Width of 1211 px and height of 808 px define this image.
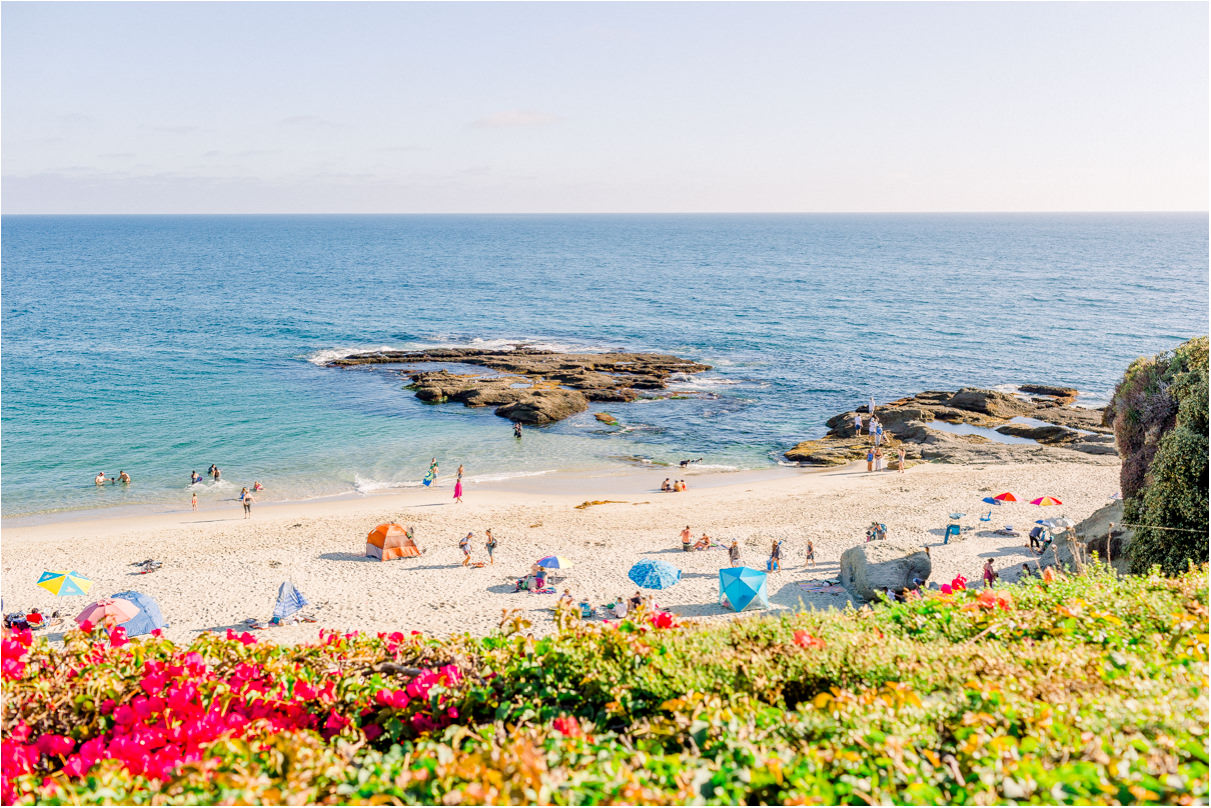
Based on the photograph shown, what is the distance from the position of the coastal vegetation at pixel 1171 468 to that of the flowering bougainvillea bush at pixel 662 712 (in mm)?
6440

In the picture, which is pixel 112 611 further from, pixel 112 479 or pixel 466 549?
pixel 112 479

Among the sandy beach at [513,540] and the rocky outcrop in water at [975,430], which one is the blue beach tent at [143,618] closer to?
the sandy beach at [513,540]

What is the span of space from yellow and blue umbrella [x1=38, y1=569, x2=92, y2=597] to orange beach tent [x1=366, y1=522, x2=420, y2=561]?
736 cm

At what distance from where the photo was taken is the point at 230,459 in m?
35.9

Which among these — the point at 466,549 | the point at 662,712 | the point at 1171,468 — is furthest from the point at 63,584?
the point at 1171,468

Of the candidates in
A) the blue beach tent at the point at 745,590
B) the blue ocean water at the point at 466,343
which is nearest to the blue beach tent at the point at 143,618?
the blue beach tent at the point at 745,590

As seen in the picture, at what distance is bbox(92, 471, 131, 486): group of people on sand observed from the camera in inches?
1283

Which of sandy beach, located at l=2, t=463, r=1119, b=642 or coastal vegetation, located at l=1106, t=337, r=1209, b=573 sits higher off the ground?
coastal vegetation, located at l=1106, t=337, r=1209, b=573

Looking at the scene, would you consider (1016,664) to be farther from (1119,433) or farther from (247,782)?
(1119,433)

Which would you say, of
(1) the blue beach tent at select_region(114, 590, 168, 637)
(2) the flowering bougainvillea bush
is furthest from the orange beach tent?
(2) the flowering bougainvillea bush

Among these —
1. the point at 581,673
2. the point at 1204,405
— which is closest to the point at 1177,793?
the point at 581,673

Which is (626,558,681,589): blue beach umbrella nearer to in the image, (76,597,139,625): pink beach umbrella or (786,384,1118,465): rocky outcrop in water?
(76,597,139,625): pink beach umbrella

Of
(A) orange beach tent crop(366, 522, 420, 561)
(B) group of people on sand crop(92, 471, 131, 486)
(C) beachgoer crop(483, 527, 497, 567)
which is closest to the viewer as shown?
(C) beachgoer crop(483, 527, 497, 567)

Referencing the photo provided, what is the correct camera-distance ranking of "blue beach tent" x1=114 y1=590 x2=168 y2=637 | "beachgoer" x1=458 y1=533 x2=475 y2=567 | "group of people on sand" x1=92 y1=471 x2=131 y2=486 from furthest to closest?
"group of people on sand" x1=92 y1=471 x2=131 y2=486
"beachgoer" x1=458 y1=533 x2=475 y2=567
"blue beach tent" x1=114 y1=590 x2=168 y2=637
